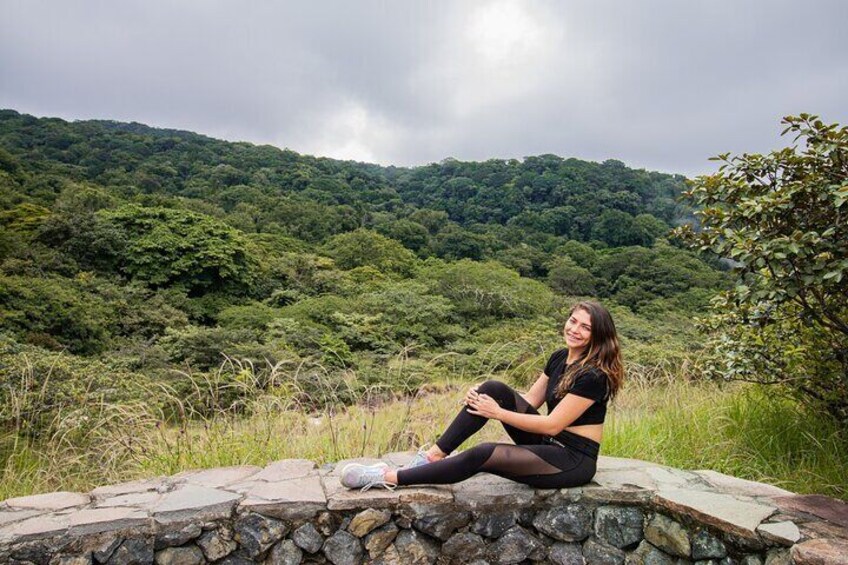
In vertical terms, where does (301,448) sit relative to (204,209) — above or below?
below

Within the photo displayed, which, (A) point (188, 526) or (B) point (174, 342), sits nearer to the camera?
(A) point (188, 526)

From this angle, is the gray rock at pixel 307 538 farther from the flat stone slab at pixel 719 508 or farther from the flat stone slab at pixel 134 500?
the flat stone slab at pixel 719 508

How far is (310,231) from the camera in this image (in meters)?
26.4

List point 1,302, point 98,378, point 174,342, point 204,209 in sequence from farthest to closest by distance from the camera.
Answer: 1. point 204,209
2. point 174,342
3. point 1,302
4. point 98,378

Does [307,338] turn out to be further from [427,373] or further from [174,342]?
[427,373]

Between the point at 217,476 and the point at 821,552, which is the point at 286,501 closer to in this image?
the point at 217,476

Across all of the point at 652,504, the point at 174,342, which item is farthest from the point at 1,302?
the point at 652,504

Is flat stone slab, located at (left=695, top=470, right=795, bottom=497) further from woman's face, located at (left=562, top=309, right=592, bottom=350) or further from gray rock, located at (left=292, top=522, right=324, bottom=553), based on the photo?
gray rock, located at (left=292, top=522, right=324, bottom=553)

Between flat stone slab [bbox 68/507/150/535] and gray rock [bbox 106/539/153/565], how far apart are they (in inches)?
2.8

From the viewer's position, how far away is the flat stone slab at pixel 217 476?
272 cm

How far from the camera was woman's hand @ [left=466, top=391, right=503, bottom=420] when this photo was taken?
2516mm

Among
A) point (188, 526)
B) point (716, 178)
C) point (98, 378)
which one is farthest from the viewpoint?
point (98, 378)

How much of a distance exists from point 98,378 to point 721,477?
5860 millimetres

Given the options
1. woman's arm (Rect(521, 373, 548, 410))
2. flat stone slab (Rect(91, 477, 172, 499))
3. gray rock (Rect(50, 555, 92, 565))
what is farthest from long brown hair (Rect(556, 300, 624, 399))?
gray rock (Rect(50, 555, 92, 565))
